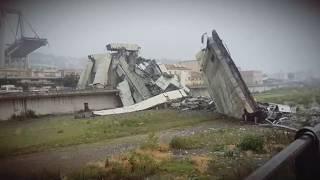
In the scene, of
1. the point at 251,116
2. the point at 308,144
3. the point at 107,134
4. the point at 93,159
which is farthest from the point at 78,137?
the point at 308,144

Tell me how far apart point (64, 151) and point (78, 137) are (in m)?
1.48

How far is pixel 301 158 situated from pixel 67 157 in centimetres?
495

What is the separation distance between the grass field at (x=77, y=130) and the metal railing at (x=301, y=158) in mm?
5367

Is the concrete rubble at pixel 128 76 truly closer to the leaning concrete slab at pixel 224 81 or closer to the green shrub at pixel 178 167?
the leaning concrete slab at pixel 224 81

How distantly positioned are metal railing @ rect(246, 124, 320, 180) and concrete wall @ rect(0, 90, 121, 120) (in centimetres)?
1102

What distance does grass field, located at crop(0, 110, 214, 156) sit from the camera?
6927 millimetres

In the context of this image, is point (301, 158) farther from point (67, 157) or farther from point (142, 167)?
point (67, 157)

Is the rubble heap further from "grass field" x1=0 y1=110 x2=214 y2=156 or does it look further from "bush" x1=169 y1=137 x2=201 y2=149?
"bush" x1=169 y1=137 x2=201 y2=149

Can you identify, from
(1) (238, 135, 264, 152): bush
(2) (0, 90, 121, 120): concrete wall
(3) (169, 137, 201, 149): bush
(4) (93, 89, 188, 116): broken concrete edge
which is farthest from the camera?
(4) (93, 89, 188, 116): broken concrete edge

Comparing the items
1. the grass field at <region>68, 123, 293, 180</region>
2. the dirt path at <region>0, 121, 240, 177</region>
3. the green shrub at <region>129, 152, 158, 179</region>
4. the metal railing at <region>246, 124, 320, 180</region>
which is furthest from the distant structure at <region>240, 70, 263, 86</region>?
the metal railing at <region>246, 124, 320, 180</region>

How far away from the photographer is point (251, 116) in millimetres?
9695

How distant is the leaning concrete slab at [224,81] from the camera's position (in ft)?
32.8

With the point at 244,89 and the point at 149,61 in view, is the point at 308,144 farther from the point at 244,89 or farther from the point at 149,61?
the point at 149,61

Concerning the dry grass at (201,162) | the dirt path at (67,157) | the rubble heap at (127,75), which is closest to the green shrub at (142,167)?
the dry grass at (201,162)
